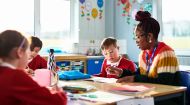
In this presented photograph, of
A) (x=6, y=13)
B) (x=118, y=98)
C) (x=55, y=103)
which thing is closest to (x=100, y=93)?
(x=118, y=98)

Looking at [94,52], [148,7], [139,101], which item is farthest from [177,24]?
[139,101]

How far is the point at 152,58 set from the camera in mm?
2484

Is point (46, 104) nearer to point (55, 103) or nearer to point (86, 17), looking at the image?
point (55, 103)

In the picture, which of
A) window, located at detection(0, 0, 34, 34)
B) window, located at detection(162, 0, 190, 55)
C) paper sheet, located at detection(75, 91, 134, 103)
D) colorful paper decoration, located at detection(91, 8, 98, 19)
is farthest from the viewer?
colorful paper decoration, located at detection(91, 8, 98, 19)

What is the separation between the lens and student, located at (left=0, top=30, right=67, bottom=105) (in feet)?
4.09

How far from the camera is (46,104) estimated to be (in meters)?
1.31

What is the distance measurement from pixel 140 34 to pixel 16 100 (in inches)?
58.4

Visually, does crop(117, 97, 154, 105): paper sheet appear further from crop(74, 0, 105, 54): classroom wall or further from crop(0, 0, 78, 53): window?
crop(74, 0, 105, 54): classroom wall

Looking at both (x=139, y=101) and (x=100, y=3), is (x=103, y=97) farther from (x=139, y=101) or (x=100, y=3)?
(x=100, y=3)

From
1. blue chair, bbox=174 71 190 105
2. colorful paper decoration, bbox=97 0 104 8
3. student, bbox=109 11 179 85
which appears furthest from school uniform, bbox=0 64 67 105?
colorful paper decoration, bbox=97 0 104 8

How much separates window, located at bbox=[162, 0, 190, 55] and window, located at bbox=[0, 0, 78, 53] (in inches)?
64.9

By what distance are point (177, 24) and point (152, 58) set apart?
289 cm

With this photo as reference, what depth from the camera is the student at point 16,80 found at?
1248mm

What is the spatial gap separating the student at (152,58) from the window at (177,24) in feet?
8.59
